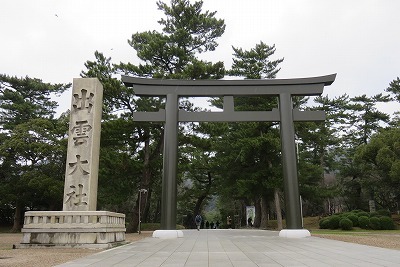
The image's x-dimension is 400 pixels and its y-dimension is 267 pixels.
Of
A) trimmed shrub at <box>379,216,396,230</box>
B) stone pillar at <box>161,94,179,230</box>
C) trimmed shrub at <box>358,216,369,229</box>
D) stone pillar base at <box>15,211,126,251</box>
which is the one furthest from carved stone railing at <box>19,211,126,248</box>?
trimmed shrub at <box>379,216,396,230</box>

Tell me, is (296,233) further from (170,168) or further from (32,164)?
(32,164)

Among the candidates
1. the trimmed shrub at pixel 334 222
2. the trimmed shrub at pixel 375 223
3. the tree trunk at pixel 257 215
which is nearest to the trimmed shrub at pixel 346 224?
the trimmed shrub at pixel 334 222

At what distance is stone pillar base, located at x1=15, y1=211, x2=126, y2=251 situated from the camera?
33.7 ft

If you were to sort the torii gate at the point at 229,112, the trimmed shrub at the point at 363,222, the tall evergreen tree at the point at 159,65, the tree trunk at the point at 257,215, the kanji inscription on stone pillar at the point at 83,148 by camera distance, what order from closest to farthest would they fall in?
the kanji inscription on stone pillar at the point at 83,148, the torii gate at the point at 229,112, the tall evergreen tree at the point at 159,65, the trimmed shrub at the point at 363,222, the tree trunk at the point at 257,215

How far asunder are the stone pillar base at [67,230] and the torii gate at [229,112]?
4.05 meters

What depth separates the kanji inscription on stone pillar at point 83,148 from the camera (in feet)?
38.1

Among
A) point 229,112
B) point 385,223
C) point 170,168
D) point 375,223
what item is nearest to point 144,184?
point 170,168

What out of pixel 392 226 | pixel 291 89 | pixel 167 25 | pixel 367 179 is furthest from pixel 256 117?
pixel 367 179

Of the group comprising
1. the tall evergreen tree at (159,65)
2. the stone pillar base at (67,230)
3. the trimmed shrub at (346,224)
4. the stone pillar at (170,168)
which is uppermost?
the tall evergreen tree at (159,65)

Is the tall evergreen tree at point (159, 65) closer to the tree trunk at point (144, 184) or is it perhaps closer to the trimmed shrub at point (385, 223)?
the tree trunk at point (144, 184)

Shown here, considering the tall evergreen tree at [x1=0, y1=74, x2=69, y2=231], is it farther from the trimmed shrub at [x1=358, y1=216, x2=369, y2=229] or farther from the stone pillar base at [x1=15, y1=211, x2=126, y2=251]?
the trimmed shrub at [x1=358, y1=216, x2=369, y2=229]

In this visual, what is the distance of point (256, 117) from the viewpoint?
1524 cm

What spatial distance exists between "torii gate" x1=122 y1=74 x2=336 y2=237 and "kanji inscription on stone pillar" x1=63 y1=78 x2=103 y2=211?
8.38 ft

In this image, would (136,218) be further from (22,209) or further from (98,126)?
(22,209)
